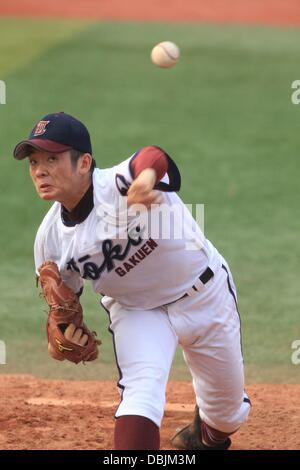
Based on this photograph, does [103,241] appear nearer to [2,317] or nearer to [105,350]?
[105,350]

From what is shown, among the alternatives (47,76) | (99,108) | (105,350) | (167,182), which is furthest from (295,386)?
(47,76)

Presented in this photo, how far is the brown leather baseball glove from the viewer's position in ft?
15.9

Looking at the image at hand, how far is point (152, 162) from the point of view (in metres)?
4.50

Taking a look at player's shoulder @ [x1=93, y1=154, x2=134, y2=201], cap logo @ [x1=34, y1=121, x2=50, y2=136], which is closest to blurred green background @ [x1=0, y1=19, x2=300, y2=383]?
player's shoulder @ [x1=93, y1=154, x2=134, y2=201]

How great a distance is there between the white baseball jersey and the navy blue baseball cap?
0.23 m

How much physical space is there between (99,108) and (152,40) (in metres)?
2.77

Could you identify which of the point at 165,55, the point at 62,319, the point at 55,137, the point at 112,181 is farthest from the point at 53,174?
the point at 165,55

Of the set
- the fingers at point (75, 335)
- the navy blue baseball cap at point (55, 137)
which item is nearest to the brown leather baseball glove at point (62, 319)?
the fingers at point (75, 335)

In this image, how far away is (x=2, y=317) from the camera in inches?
309

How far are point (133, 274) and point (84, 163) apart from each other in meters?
0.59

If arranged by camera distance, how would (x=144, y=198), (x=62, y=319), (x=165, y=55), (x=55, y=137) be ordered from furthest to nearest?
(x=165, y=55) < (x=62, y=319) < (x=55, y=137) < (x=144, y=198)

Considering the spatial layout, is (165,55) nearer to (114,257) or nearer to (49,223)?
(49,223)

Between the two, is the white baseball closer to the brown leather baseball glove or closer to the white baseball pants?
the white baseball pants

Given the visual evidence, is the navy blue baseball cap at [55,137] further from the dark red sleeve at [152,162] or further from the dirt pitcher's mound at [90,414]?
the dirt pitcher's mound at [90,414]
